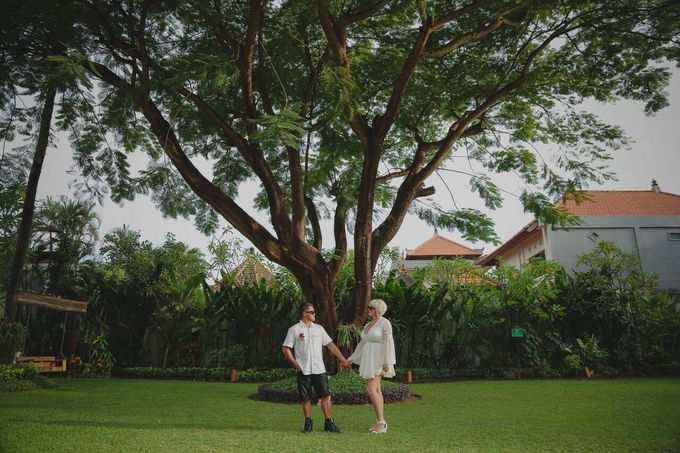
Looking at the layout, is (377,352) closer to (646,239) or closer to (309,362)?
(309,362)

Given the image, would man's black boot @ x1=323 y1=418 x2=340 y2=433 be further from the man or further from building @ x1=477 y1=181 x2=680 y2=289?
building @ x1=477 y1=181 x2=680 y2=289

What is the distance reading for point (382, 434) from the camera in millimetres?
4402

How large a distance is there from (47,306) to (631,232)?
58.6 feet

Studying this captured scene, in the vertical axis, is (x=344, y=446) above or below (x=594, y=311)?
below

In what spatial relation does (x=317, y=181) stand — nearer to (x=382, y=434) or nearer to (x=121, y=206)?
(x=121, y=206)

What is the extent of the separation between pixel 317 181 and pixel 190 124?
2561 mm

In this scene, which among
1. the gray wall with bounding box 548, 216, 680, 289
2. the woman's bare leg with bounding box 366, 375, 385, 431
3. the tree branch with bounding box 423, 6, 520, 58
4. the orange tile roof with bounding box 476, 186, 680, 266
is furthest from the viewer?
Answer: the orange tile roof with bounding box 476, 186, 680, 266

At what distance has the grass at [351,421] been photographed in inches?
153

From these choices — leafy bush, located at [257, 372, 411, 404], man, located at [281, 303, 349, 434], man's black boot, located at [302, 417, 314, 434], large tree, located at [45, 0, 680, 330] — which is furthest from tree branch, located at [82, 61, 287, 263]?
man's black boot, located at [302, 417, 314, 434]

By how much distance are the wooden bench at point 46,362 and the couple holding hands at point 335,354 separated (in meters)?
7.21

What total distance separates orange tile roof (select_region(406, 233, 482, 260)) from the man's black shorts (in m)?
23.7

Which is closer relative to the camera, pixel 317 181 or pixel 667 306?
pixel 317 181

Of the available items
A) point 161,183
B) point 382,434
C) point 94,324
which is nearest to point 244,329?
point 94,324

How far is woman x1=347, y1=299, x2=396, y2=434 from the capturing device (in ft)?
14.7
